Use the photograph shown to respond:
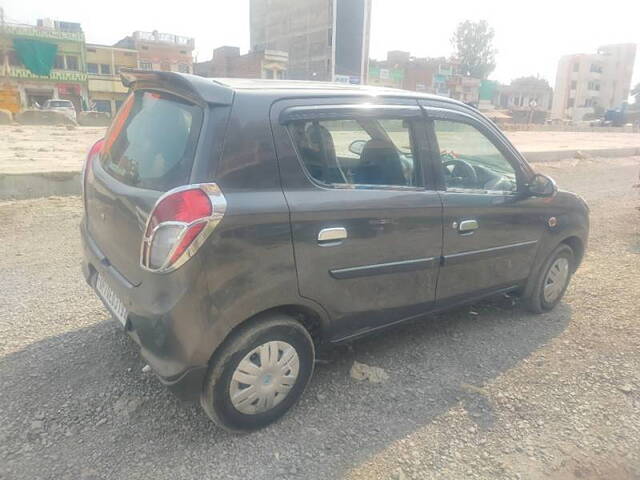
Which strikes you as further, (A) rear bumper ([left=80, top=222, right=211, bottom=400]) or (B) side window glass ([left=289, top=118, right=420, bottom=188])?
(B) side window glass ([left=289, top=118, right=420, bottom=188])

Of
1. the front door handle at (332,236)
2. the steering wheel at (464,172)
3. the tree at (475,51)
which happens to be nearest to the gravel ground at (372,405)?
the front door handle at (332,236)

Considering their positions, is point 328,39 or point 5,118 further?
point 328,39

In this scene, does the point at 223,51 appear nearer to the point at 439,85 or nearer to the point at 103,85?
the point at 103,85

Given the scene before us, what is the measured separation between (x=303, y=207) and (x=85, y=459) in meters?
1.62

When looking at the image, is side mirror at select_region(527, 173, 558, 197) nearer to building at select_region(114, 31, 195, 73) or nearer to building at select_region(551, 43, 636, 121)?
building at select_region(114, 31, 195, 73)

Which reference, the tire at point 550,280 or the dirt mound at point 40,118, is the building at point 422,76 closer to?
the dirt mound at point 40,118

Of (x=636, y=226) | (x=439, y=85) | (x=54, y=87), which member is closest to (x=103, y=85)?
(x=54, y=87)

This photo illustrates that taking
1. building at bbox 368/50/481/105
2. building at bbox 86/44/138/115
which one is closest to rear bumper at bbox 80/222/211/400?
building at bbox 86/44/138/115

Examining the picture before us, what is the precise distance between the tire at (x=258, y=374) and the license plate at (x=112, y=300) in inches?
21.9

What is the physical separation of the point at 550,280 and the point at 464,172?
1.39 m

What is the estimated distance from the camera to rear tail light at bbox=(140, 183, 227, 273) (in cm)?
213

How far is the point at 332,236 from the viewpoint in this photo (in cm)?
256

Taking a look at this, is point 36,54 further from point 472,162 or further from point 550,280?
point 550,280

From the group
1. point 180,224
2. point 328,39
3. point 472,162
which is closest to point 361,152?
point 472,162
